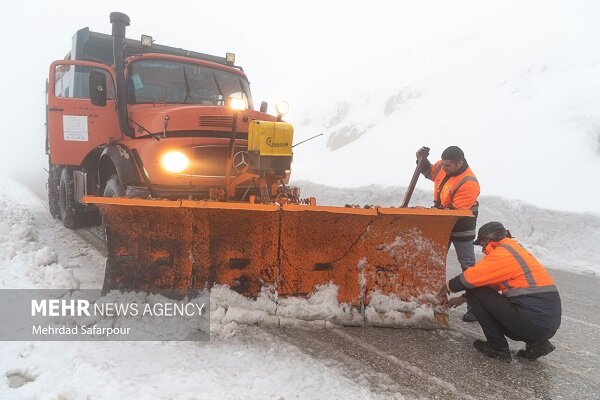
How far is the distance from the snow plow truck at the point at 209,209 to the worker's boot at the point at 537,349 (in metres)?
0.69

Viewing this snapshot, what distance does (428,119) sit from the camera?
20734 mm

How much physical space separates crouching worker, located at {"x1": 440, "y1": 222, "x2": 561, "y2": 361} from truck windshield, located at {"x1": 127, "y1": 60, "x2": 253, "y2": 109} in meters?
3.78

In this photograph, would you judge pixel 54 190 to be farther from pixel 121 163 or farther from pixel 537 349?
pixel 537 349

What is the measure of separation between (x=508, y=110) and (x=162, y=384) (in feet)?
57.3

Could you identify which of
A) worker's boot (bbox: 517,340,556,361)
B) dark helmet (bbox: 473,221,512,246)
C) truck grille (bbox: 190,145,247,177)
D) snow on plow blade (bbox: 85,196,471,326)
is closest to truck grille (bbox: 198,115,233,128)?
truck grille (bbox: 190,145,247,177)

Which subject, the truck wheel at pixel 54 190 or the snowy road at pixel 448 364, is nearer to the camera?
the snowy road at pixel 448 364

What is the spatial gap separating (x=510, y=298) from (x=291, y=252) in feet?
5.61

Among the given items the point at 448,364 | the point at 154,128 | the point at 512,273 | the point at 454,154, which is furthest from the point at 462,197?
the point at 154,128

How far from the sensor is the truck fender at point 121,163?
14.0 ft

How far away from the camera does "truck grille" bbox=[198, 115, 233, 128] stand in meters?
4.36

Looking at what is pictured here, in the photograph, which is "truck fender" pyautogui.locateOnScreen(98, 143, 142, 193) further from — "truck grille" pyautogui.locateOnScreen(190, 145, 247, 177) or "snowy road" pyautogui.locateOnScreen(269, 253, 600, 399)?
"snowy road" pyautogui.locateOnScreen(269, 253, 600, 399)

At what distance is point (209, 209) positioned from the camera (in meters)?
3.22

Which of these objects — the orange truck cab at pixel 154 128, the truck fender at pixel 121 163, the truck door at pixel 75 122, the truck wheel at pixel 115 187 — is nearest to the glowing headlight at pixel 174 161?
the orange truck cab at pixel 154 128

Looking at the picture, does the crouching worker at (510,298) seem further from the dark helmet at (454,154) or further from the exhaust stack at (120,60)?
the exhaust stack at (120,60)
